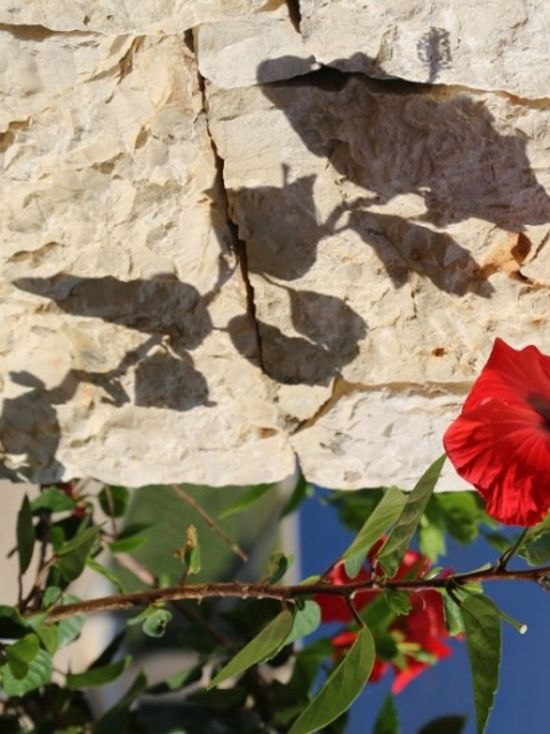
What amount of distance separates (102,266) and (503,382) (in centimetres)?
40

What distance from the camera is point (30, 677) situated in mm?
1080

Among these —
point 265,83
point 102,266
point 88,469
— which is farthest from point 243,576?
point 265,83

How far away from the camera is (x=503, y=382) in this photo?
0.81 m

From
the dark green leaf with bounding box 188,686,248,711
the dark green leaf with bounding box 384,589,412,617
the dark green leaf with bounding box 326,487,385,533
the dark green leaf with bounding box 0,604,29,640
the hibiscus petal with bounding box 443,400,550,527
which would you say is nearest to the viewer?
the hibiscus petal with bounding box 443,400,550,527

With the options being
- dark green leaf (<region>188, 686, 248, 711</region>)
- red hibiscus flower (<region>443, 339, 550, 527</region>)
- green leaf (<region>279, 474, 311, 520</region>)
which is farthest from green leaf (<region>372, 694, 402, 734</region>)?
red hibiscus flower (<region>443, 339, 550, 527</region>)

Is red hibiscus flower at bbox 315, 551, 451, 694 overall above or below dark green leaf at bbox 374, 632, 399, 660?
below

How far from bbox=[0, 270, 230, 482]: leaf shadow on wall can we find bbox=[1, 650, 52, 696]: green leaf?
20 cm

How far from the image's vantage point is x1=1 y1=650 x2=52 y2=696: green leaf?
1067 mm

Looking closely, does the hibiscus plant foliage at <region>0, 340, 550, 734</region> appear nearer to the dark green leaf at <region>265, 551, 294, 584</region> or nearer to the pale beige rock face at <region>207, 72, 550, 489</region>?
the dark green leaf at <region>265, 551, 294, 584</region>

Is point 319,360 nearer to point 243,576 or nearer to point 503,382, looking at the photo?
point 503,382

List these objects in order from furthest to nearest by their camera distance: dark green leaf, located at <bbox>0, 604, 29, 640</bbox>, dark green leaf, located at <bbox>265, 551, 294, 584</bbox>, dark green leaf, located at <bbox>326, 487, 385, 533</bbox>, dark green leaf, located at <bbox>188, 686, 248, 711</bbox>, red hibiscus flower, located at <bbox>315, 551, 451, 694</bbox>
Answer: dark green leaf, located at <bbox>326, 487, 385, 533</bbox>
red hibiscus flower, located at <bbox>315, 551, 451, 694</bbox>
dark green leaf, located at <bbox>188, 686, 248, 711</bbox>
dark green leaf, located at <bbox>0, 604, 29, 640</bbox>
dark green leaf, located at <bbox>265, 551, 294, 584</bbox>

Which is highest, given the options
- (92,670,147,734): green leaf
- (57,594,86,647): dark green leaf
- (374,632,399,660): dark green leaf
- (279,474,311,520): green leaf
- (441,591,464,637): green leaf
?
(441,591,464,637): green leaf

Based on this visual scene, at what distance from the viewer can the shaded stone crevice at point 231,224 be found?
91cm

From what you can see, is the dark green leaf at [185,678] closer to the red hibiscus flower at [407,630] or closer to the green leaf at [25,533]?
the red hibiscus flower at [407,630]
